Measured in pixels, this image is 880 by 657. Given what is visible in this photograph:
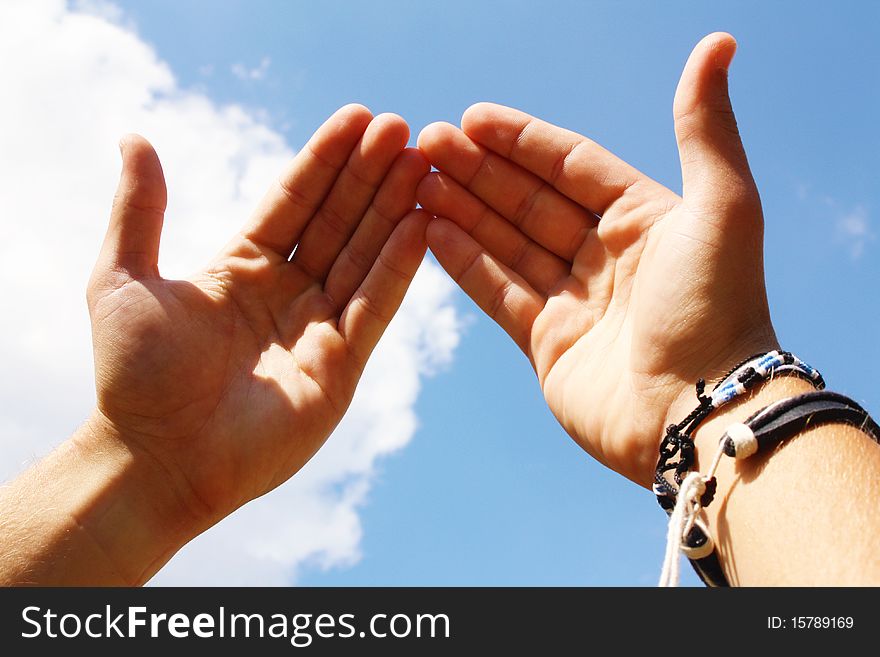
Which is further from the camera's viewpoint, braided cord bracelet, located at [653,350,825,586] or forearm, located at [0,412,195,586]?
forearm, located at [0,412,195,586]

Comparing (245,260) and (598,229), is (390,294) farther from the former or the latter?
(598,229)

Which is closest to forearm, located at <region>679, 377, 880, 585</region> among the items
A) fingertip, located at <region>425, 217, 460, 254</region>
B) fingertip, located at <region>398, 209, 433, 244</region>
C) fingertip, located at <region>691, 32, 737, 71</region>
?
fingertip, located at <region>691, 32, 737, 71</region>

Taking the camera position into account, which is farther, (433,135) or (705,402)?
(433,135)

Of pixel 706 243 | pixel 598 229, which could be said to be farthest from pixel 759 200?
pixel 598 229

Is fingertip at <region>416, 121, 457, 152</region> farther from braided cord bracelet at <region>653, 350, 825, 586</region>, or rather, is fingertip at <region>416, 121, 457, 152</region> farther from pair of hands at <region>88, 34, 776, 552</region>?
braided cord bracelet at <region>653, 350, 825, 586</region>

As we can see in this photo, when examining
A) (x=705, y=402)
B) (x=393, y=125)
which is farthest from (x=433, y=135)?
(x=705, y=402)

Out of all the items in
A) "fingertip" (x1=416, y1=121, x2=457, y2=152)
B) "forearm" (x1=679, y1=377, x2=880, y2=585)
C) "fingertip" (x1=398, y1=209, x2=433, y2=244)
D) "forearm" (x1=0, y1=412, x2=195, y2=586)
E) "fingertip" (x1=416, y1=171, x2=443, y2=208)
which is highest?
"fingertip" (x1=416, y1=121, x2=457, y2=152)

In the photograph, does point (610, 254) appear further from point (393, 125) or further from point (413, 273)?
point (393, 125)

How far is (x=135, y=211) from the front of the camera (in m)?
3.86

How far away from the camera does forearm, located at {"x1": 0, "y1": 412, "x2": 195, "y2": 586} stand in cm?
333

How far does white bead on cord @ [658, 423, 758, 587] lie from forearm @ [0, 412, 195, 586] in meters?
2.69

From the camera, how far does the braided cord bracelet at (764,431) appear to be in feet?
8.20

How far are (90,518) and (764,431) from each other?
3.32 m

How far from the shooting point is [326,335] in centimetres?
426
